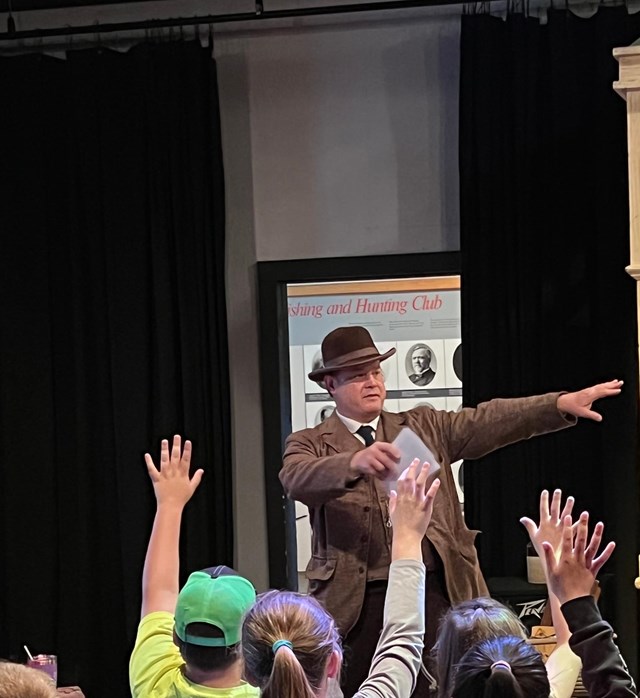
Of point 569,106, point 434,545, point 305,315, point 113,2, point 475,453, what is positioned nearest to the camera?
point 434,545

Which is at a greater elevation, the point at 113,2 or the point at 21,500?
the point at 113,2

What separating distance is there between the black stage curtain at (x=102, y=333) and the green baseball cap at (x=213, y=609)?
2.57 m

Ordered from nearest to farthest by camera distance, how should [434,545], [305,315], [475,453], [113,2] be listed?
[434,545]
[475,453]
[113,2]
[305,315]

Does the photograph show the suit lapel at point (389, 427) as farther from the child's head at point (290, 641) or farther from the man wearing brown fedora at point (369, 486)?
the child's head at point (290, 641)

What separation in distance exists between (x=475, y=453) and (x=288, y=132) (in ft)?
6.64

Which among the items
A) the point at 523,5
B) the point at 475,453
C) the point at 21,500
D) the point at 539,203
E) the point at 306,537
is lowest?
the point at 306,537

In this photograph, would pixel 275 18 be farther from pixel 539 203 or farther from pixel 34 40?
pixel 539 203

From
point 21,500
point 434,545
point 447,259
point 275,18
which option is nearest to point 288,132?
point 275,18

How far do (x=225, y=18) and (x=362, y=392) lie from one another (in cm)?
196

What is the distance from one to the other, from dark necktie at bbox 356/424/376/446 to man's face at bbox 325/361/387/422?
0.02m

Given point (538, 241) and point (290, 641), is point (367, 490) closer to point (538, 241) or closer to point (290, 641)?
point (290, 641)

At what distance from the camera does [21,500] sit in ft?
15.0

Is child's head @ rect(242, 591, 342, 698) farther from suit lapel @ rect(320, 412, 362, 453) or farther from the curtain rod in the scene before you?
the curtain rod

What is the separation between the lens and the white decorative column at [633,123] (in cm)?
323
